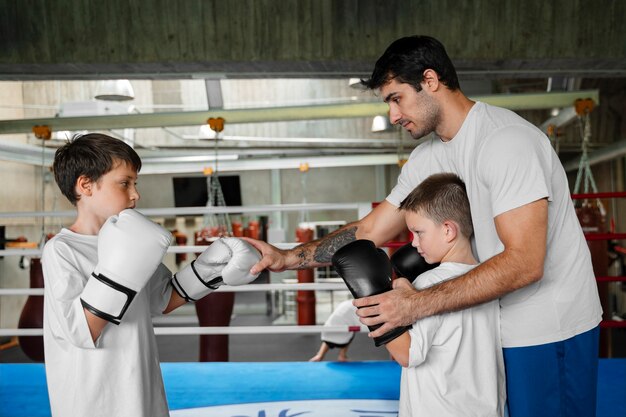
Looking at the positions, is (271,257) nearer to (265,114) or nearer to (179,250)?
(179,250)

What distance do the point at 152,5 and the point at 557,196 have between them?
3161 mm

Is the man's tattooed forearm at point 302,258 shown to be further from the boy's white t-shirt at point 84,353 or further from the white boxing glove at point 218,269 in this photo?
the boy's white t-shirt at point 84,353

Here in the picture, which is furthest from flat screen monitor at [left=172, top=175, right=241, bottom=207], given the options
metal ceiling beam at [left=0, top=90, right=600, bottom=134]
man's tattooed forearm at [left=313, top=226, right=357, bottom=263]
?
man's tattooed forearm at [left=313, top=226, right=357, bottom=263]

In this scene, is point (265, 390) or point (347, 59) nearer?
point (265, 390)

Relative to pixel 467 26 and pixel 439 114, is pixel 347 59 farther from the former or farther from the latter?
pixel 439 114

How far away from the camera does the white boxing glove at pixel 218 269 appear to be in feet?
5.39

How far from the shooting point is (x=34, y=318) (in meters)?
4.72

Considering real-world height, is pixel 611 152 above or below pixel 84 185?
above

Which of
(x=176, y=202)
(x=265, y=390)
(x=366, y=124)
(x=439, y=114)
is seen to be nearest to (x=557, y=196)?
(x=439, y=114)

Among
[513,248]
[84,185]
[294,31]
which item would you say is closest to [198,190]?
[294,31]

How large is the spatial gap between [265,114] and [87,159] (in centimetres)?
352

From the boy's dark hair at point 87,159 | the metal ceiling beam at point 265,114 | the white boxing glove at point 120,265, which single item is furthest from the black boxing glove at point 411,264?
the metal ceiling beam at point 265,114

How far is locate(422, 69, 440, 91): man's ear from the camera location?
5.16 ft

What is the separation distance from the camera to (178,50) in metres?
3.85
